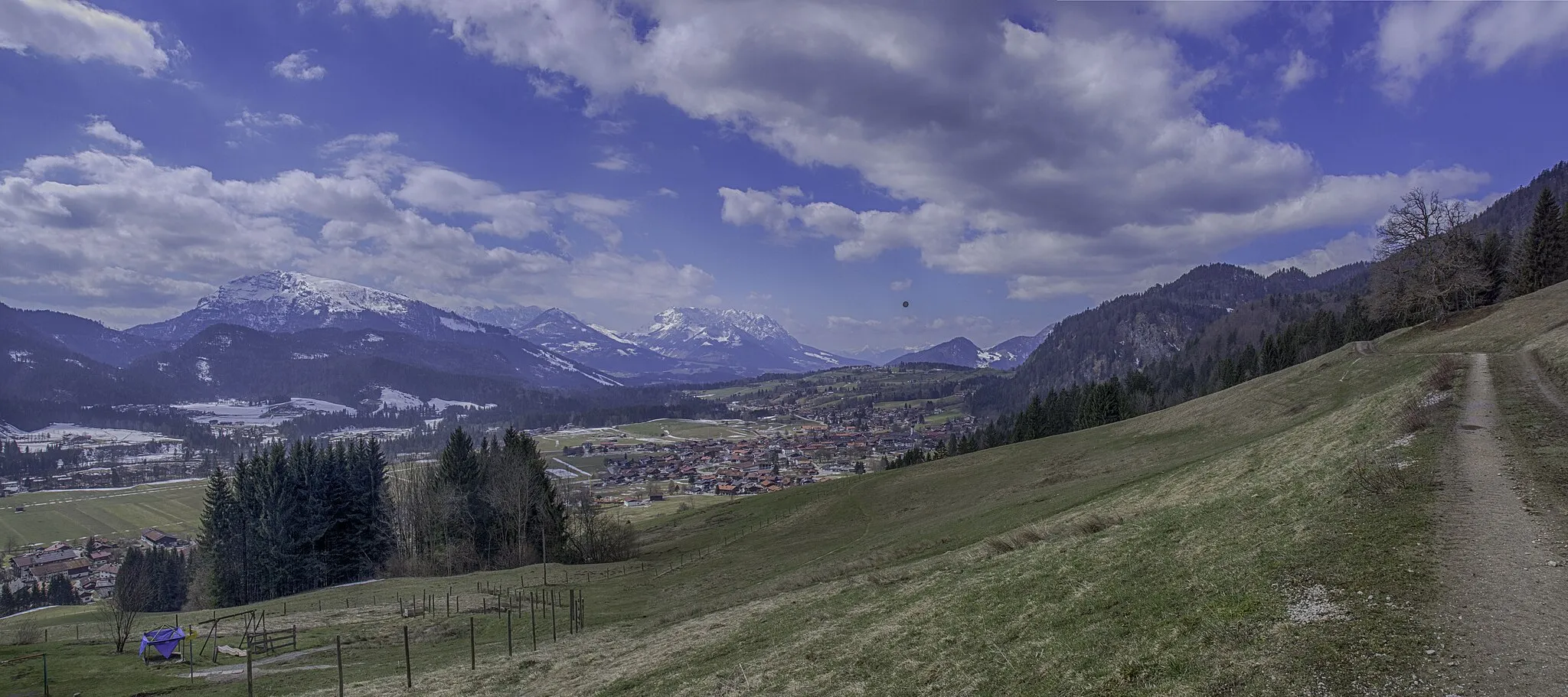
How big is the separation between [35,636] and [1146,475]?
60947mm

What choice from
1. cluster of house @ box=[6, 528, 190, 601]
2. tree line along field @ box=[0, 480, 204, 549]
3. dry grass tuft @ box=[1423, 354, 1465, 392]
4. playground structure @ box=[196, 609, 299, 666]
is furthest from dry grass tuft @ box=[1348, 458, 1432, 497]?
tree line along field @ box=[0, 480, 204, 549]

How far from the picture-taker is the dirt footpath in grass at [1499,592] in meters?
8.13

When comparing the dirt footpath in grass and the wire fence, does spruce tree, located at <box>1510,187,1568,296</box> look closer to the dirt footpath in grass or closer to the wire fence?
the dirt footpath in grass

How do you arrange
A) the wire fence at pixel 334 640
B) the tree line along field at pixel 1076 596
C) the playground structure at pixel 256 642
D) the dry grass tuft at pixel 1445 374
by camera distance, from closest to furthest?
the tree line along field at pixel 1076 596 < the wire fence at pixel 334 640 < the dry grass tuft at pixel 1445 374 < the playground structure at pixel 256 642

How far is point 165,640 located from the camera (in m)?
31.1

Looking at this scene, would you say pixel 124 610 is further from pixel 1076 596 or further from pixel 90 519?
pixel 90 519

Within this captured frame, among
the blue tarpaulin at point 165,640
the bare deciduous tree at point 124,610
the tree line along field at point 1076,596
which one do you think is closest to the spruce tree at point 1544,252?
the tree line along field at point 1076,596

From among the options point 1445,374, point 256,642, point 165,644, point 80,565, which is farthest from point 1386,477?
point 80,565

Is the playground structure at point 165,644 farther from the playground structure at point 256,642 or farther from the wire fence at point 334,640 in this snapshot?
the playground structure at point 256,642

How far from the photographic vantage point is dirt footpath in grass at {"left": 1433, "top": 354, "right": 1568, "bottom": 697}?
813cm

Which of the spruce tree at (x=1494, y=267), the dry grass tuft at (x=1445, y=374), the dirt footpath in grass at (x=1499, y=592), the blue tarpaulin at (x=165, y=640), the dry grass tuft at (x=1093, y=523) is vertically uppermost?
the spruce tree at (x=1494, y=267)

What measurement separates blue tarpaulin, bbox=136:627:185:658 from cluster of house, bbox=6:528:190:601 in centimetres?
9580

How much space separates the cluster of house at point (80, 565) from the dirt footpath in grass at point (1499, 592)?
140 metres

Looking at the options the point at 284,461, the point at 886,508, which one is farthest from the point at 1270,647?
the point at 284,461
